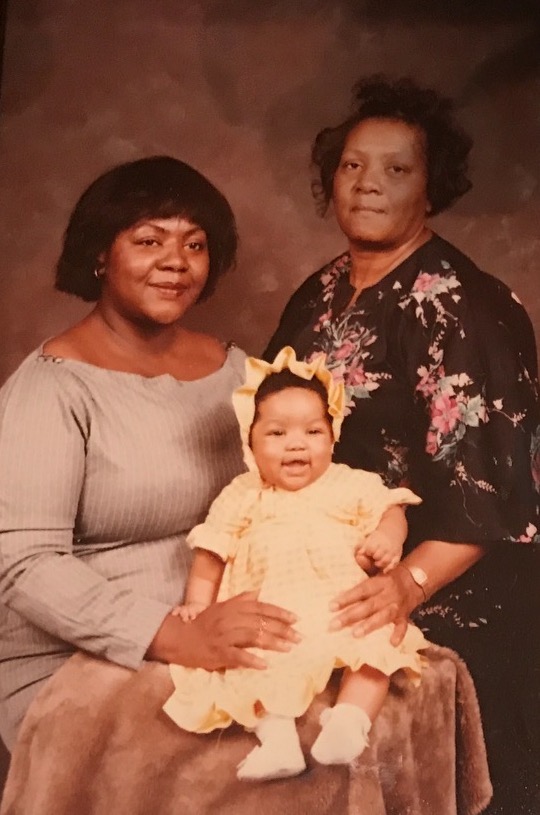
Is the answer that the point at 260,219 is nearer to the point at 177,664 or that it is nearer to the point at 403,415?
the point at 403,415

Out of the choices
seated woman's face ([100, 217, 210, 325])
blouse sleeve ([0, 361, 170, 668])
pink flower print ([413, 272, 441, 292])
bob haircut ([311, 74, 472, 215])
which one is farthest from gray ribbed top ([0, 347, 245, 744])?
bob haircut ([311, 74, 472, 215])

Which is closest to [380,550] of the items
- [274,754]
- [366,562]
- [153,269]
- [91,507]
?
[366,562]

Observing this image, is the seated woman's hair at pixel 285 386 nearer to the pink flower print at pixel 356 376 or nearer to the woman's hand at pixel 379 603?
the pink flower print at pixel 356 376

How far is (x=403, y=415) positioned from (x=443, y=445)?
0.07 metres

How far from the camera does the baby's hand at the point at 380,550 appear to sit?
3.85ft

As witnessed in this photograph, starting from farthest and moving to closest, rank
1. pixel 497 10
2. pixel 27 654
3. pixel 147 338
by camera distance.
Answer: pixel 497 10
pixel 147 338
pixel 27 654

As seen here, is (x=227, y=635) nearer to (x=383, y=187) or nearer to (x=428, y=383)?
(x=428, y=383)

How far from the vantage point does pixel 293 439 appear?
118cm

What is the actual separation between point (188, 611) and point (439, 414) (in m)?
0.44

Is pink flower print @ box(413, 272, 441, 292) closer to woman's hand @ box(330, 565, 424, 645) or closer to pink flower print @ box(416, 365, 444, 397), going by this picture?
pink flower print @ box(416, 365, 444, 397)

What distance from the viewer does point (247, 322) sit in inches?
54.2

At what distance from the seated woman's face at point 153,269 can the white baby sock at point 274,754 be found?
597mm

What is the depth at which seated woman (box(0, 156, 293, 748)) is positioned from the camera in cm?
118

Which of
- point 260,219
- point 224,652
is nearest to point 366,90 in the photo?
point 260,219
